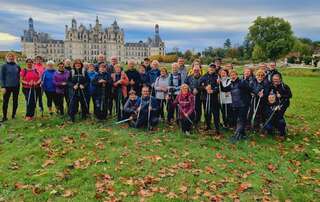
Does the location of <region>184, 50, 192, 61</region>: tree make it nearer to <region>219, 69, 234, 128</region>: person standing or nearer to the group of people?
the group of people

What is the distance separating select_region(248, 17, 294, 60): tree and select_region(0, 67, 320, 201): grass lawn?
7952 centimetres

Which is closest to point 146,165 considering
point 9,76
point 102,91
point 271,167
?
point 271,167

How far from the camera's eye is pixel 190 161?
1009 centimetres

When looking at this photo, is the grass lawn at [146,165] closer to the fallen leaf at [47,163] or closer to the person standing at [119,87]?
the fallen leaf at [47,163]

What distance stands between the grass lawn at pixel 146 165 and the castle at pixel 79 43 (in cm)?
16209

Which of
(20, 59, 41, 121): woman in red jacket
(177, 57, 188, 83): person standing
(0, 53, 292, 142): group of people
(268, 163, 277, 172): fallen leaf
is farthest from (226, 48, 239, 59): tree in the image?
(268, 163, 277, 172): fallen leaf

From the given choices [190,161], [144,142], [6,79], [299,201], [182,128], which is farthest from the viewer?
[6,79]

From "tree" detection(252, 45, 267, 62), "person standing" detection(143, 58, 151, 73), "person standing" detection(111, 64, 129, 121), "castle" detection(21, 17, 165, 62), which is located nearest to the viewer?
"person standing" detection(111, 64, 129, 121)

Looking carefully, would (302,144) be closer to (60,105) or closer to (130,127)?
(130,127)

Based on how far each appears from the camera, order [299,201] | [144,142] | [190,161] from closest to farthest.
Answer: [299,201] < [190,161] < [144,142]

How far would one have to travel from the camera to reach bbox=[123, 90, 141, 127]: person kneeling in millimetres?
13242

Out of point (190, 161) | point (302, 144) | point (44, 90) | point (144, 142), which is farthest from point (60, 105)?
point (302, 144)

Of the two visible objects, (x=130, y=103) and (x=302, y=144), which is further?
(x=130, y=103)

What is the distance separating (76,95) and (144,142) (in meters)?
3.88
